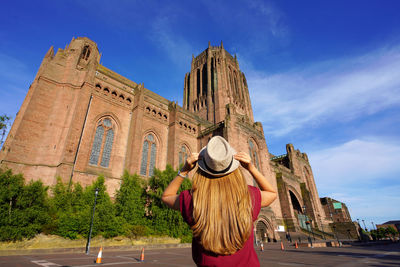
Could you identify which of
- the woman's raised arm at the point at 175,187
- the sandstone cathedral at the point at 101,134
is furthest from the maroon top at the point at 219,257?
the sandstone cathedral at the point at 101,134

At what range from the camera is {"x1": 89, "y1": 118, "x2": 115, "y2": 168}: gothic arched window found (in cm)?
1945

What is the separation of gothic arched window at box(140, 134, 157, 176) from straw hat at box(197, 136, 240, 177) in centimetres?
2216

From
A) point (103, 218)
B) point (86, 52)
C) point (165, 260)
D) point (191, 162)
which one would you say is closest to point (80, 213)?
point (103, 218)

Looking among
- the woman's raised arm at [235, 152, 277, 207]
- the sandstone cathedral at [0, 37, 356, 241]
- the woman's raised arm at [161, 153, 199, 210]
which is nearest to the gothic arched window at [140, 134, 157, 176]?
the sandstone cathedral at [0, 37, 356, 241]

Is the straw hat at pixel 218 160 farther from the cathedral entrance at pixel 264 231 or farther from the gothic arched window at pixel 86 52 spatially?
the gothic arched window at pixel 86 52

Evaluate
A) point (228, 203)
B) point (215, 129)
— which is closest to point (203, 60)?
point (215, 129)

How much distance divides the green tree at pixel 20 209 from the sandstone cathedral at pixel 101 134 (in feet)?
9.31

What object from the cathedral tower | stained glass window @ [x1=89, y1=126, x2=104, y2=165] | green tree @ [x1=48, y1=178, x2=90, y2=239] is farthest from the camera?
the cathedral tower

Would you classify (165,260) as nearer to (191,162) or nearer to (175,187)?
(175,187)

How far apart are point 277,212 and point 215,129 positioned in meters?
14.9

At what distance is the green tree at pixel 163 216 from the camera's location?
54.6 feet

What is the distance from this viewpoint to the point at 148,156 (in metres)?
23.8

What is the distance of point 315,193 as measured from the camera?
152 feet

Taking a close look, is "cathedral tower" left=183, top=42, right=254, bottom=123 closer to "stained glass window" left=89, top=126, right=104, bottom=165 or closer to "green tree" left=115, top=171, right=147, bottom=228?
"stained glass window" left=89, top=126, right=104, bottom=165
